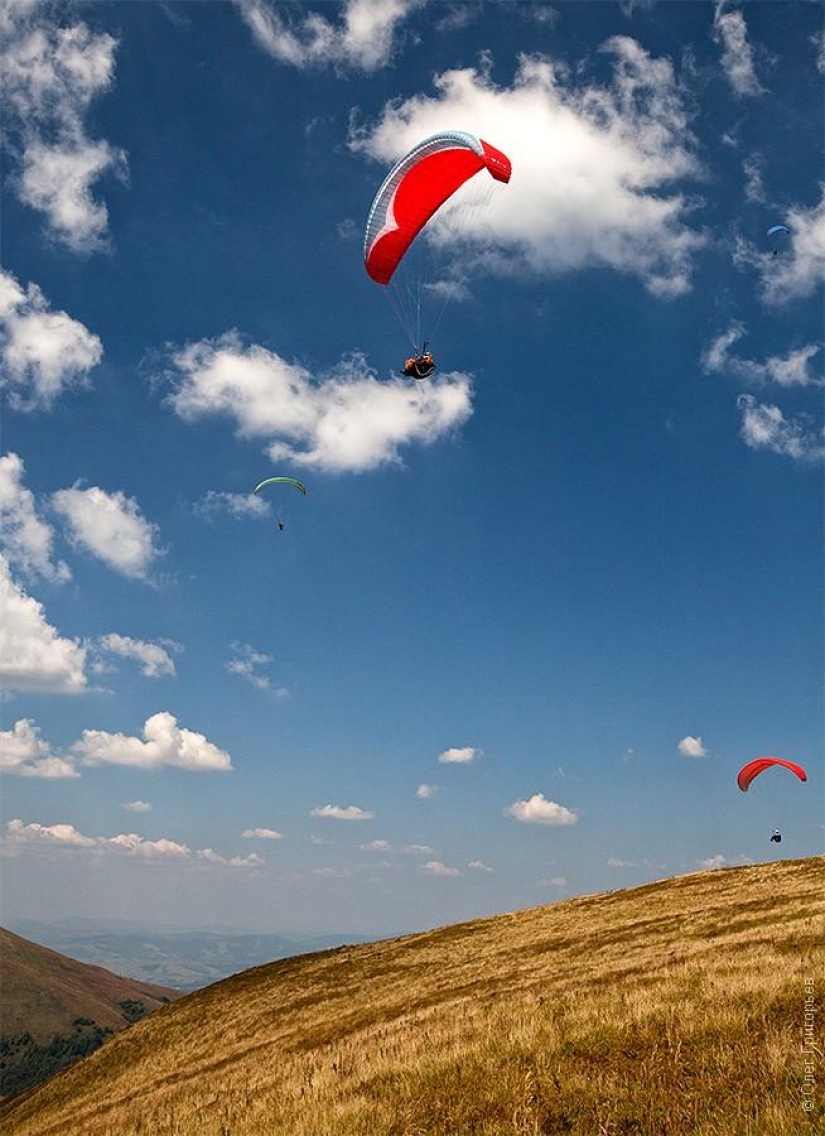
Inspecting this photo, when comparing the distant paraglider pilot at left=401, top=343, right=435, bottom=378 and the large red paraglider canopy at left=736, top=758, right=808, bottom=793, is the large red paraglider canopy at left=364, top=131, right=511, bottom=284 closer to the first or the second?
the distant paraglider pilot at left=401, top=343, right=435, bottom=378

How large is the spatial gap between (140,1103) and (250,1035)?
34.4 ft

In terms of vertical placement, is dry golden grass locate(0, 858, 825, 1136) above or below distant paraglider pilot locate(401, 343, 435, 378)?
below

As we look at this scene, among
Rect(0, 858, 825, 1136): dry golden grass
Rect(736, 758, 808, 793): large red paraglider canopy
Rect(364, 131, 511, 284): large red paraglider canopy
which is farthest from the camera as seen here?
Rect(736, 758, 808, 793): large red paraglider canopy

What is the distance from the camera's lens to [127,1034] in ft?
155

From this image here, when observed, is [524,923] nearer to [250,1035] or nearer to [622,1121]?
[250,1035]

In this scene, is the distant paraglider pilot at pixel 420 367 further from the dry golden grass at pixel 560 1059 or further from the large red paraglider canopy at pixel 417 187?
the dry golden grass at pixel 560 1059

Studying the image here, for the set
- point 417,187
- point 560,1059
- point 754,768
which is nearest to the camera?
point 560,1059

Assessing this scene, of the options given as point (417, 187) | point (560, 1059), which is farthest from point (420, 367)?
point (560, 1059)

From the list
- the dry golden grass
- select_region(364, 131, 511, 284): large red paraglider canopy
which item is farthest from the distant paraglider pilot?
the dry golden grass

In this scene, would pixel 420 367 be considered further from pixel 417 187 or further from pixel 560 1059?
pixel 560 1059

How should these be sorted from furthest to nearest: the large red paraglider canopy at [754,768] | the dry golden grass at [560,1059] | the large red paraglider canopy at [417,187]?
the large red paraglider canopy at [754,768] → the large red paraglider canopy at [417,187] → the dry golden grass at [560,1059]

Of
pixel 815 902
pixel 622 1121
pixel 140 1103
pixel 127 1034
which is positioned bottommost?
pixel 127 1034

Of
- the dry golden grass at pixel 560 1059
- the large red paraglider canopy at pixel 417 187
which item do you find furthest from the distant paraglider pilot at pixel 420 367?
the dry golden grass at pixel 560 1059

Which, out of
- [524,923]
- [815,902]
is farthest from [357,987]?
[815,902]
